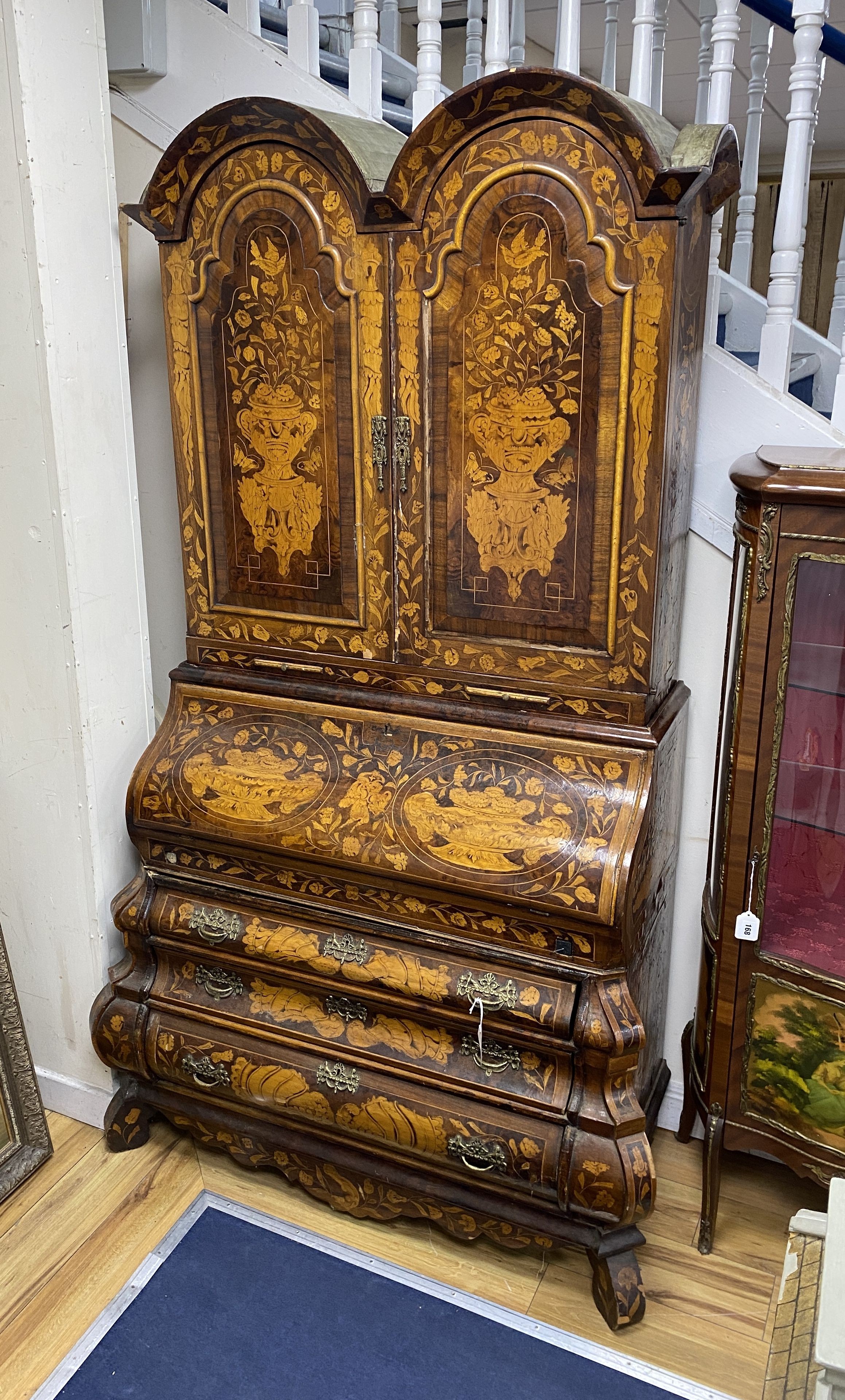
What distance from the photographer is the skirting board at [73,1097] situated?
2410 millimetres

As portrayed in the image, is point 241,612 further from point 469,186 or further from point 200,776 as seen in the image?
point 469,186

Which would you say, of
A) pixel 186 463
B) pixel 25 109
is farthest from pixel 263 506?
pixel 25 109

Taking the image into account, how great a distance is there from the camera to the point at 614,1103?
183 cm

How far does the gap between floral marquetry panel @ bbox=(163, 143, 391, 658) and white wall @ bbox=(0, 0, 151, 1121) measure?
0.18 m

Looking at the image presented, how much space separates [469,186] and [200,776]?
4.04 feet

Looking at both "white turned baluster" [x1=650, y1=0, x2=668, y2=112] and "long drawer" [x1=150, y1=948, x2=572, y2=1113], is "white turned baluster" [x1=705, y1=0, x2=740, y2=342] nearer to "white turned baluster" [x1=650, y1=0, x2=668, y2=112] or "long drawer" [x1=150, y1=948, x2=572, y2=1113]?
"white turned baluster" [x1=650, y1=0, x2=668, y2=112]

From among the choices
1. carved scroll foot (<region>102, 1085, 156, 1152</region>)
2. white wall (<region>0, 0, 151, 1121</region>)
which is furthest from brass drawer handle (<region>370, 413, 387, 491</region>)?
carved scroll foot (<region>102, 1085, 156, 1152</region>)

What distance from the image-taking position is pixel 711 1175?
2.02m

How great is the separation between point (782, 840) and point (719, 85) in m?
1.44

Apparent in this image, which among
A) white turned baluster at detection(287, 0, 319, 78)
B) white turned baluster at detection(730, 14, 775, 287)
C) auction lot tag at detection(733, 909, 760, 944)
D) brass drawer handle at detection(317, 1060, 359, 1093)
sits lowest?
brass drawer handle at detection(317, 1060, 359, 1093)

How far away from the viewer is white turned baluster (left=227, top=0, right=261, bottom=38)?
2164 millimetres

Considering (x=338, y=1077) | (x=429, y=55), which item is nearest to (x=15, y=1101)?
(x=338, y=1077)

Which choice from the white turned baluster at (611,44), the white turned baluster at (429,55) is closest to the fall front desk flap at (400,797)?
the white turned baluster at (429,55)

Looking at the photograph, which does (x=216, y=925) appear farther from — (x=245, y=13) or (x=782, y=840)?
(x=245, y=13)
